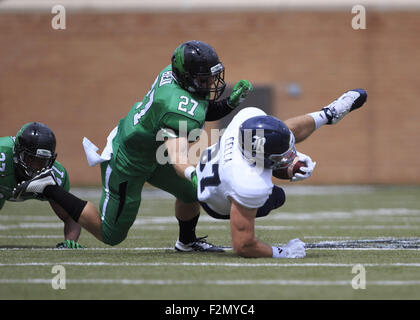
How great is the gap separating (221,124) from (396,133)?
3.63 m

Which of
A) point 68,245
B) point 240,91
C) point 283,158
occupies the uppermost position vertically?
point 240,91

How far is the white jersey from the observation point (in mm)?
4164

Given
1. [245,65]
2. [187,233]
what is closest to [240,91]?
[187,233]

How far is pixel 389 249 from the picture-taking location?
15.9 ft

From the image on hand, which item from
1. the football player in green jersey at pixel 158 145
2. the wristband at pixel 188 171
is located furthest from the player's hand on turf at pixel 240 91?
the wristband at pixel 188 171

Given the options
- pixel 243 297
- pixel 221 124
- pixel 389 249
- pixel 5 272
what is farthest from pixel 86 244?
pixel 221 124

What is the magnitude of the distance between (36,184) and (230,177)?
1.51 meters

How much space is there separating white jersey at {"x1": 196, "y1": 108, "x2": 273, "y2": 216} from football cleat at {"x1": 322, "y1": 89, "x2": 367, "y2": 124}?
659 mm

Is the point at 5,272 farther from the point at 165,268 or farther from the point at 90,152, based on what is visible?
the point at 90,152

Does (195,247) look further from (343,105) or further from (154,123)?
(343,105)

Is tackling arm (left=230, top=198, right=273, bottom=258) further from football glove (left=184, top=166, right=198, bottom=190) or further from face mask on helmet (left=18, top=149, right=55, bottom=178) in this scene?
face mask on helmet (left=18, top=149, right=55, bottom=178)

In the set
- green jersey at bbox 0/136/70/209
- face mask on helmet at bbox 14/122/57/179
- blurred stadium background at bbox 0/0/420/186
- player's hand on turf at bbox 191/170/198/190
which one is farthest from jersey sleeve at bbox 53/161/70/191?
blurred stadium background at bbox 0/0/420/186

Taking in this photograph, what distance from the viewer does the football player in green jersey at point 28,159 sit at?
16.9 ft

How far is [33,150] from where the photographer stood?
5.14 m
